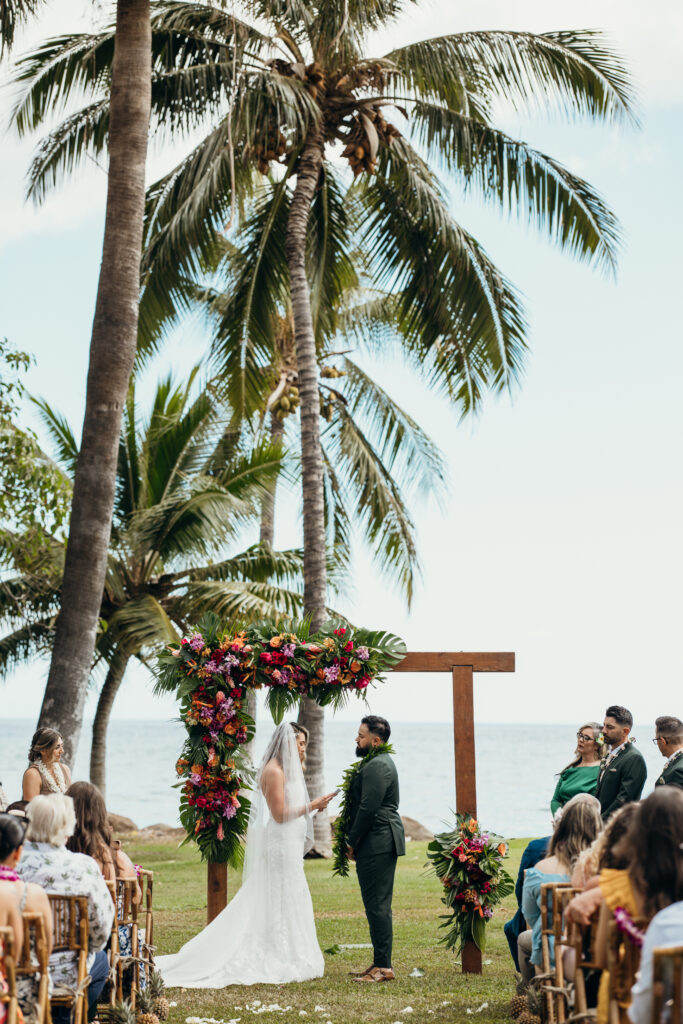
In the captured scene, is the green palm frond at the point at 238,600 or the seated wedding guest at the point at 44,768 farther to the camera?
the green palm frond at the point at 238,600

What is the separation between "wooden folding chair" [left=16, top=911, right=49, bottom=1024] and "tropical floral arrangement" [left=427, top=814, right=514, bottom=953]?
400cm

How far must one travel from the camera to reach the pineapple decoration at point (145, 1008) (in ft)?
20.3

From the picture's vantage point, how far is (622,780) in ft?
23.6

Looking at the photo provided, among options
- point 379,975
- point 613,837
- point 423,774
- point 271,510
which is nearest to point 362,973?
point 379,975

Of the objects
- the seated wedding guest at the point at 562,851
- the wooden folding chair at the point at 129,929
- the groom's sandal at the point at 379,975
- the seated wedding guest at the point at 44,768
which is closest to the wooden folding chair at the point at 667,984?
the seated wedding guest at the point at 562,851

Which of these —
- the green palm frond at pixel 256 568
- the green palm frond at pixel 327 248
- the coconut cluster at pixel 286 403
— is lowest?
the green palm frond at pixel 256 568

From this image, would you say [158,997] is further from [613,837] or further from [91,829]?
[613,837]

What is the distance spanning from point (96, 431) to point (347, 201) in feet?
27.7

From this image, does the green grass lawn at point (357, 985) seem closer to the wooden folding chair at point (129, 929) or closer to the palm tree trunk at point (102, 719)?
the wooden folding chair at point (129, 929)

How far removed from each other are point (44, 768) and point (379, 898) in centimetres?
255

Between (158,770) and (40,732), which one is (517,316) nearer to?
(40,732)

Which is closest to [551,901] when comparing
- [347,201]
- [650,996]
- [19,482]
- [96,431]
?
[650,996]

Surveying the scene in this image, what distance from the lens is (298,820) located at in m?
8.33

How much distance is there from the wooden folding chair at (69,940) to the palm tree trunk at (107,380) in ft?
11.8
